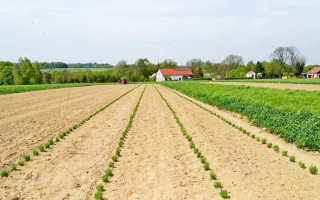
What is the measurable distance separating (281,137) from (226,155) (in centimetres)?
333

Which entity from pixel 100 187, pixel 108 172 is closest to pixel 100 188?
pixel 100 187

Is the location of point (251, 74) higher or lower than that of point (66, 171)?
higher

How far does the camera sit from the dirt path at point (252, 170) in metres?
4.97

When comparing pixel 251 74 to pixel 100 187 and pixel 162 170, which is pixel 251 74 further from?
pixel 100 187

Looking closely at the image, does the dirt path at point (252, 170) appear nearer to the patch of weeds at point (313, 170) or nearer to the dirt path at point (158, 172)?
the patch of weeds at point (313, 170)

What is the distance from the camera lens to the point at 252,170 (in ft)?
19.9

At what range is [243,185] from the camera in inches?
207

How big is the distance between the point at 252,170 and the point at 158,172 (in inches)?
96.9

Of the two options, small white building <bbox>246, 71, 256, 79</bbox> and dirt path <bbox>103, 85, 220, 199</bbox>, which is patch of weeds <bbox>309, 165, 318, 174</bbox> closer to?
dirt path <bbox>103, 85, 220, 199</bbox>

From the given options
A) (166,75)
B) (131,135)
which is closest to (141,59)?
(166,75)

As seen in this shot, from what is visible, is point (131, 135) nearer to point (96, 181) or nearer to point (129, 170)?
point (129, 170)

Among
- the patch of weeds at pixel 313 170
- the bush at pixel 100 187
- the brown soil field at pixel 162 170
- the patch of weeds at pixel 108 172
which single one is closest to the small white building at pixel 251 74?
the brown soil field at pixel 162 170

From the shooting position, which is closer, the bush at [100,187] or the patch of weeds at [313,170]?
the bush at [100,187]

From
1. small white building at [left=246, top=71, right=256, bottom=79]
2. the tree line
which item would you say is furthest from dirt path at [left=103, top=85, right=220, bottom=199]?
small white building at [left=246, top=71, right=256, bottom=79]
